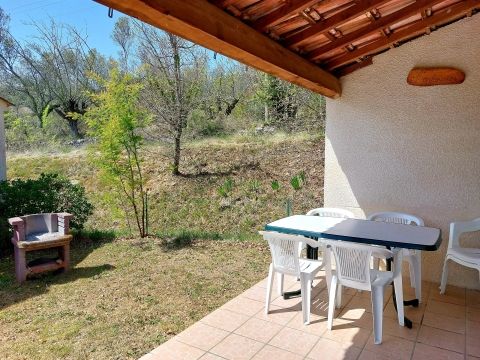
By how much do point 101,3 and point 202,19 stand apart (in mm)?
617

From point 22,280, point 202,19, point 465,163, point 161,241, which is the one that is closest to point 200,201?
point 161,241

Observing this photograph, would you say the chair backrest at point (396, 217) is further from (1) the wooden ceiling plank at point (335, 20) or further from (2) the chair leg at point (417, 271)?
(1) the wooden ceiling plank at point (335, 20)

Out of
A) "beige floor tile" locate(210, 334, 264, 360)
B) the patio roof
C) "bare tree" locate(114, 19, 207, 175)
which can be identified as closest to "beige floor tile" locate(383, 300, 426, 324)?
"beige floor tile" locate(210, 334, 264, 360)

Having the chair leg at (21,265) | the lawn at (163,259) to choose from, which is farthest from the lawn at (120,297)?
the chair leg at (21,265)

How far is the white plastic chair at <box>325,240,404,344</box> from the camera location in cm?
279

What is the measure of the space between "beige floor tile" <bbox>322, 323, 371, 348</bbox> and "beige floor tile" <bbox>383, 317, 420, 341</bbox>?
0.19 m

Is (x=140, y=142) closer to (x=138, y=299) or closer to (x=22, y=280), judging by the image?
(x=22, y=280)

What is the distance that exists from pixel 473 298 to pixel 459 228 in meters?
0.76

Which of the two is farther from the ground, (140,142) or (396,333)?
(140,142)

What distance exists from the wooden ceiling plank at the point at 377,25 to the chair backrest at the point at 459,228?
2271 mm

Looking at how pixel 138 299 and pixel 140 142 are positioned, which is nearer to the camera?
pixel 138 299

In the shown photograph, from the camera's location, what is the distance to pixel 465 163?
12.7 ft

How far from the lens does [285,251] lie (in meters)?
3.14

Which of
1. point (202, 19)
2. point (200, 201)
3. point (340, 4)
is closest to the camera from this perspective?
point (202, 19)
